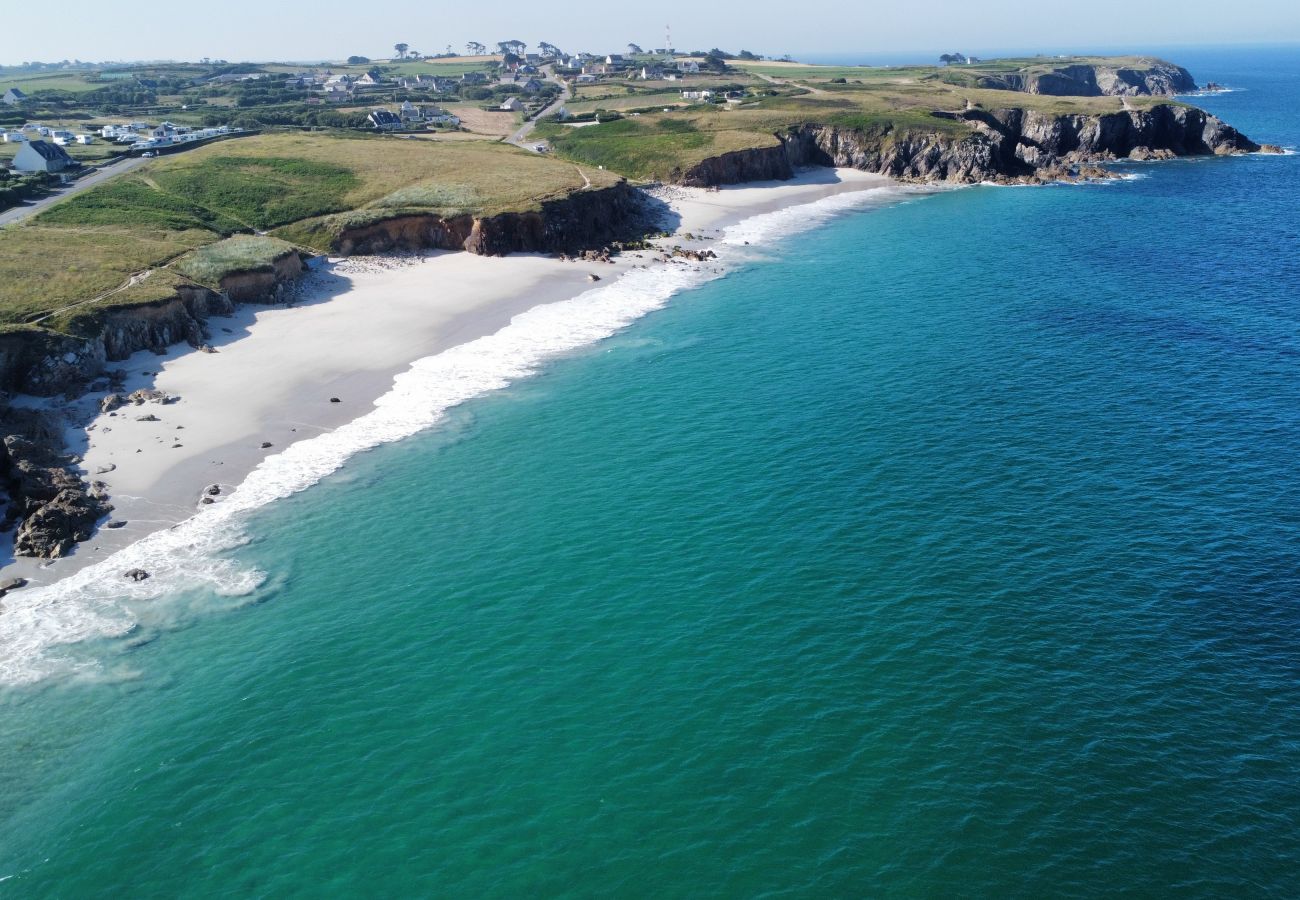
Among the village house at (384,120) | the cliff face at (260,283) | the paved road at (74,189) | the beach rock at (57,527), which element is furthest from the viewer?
the village house at (384,120)

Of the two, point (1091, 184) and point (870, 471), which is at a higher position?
point (1091, 184)

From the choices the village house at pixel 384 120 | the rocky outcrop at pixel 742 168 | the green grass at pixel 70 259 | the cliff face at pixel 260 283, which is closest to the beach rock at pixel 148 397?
the green grass at pixel 70 259

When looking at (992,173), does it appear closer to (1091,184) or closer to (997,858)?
(1091,184)

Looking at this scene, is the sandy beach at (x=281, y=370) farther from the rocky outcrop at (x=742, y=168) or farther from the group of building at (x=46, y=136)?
the group of building at (x=46, y=136)

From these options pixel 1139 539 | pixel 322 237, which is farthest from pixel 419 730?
pixel 322 237

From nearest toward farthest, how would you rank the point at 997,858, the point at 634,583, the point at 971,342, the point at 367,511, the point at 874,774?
the point at 997,858 → the point at 874,774 → the point at 634,583 → the point at 367,511 → the point at 971,342

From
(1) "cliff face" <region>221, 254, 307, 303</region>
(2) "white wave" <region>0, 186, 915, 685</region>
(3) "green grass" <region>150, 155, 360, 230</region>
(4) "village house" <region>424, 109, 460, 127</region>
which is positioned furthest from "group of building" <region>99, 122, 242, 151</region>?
(2) "white wave" <region>0, 186, 915, 685</region>
